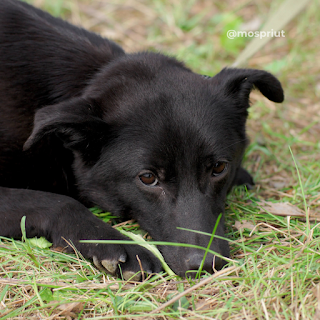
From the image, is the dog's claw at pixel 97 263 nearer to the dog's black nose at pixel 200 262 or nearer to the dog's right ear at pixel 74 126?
the dog's black nose at pixel 200 262

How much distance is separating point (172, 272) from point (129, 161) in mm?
716

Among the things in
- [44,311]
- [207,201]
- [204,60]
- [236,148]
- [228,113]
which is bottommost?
[44,311]

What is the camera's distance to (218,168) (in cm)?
247

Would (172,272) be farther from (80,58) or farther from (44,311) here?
(80,58)

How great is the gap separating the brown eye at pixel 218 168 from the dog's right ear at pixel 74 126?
0.71 meters

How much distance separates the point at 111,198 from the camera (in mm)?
2688

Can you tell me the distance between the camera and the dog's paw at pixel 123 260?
2.23m

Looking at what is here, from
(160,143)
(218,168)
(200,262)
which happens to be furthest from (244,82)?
(200,262)

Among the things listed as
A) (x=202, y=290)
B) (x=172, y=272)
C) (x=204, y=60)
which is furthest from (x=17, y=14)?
(x=204, y=60)

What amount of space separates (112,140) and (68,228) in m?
0.62

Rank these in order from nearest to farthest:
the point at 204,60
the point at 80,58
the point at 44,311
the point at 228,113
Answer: the point at 44,311
the point at 228,113
the point at 80,58
the point at 204,60

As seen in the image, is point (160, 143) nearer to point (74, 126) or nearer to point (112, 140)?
point (112, 140)

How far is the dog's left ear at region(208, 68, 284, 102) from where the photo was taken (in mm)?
2750

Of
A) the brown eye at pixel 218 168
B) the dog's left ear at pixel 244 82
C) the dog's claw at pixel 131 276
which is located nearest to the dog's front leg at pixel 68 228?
the dog's claw at pixel 131 276
